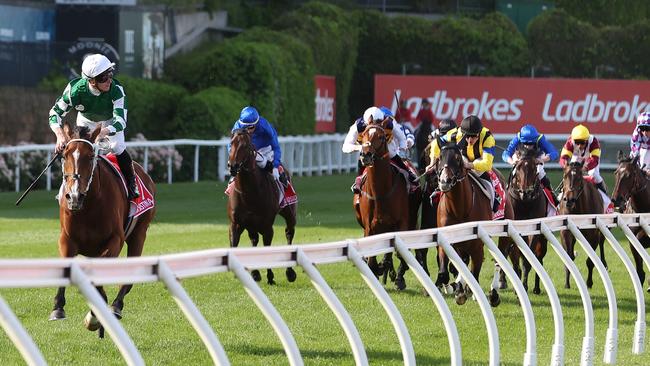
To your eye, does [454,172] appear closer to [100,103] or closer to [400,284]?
[400,284]

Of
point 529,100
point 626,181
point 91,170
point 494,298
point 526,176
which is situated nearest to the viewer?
point 91,170

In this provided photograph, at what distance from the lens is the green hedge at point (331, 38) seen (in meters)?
32.2

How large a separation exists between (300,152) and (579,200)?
45.9ft

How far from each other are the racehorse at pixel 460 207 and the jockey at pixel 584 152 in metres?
2.24

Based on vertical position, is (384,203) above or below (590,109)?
above

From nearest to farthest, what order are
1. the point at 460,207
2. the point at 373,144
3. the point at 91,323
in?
1. the point at 91,323
2. the point at 460,207
3. the point at 373,144

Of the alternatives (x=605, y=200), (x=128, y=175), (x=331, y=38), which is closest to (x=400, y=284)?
(x=605, y=200)

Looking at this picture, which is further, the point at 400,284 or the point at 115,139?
the point at 400,284

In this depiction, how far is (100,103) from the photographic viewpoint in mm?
9586

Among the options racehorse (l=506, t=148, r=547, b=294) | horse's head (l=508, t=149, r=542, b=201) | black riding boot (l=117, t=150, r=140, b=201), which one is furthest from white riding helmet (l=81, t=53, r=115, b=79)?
horse's head (l=508, t=149, r=542, b=201)

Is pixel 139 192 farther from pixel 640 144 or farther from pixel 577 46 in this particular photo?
pixel 577 46

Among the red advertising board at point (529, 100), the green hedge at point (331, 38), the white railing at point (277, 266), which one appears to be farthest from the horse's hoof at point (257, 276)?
the green hedge at point (331, 38)

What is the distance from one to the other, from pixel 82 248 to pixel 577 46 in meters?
28.1

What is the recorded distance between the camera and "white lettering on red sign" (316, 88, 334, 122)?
105 ft
